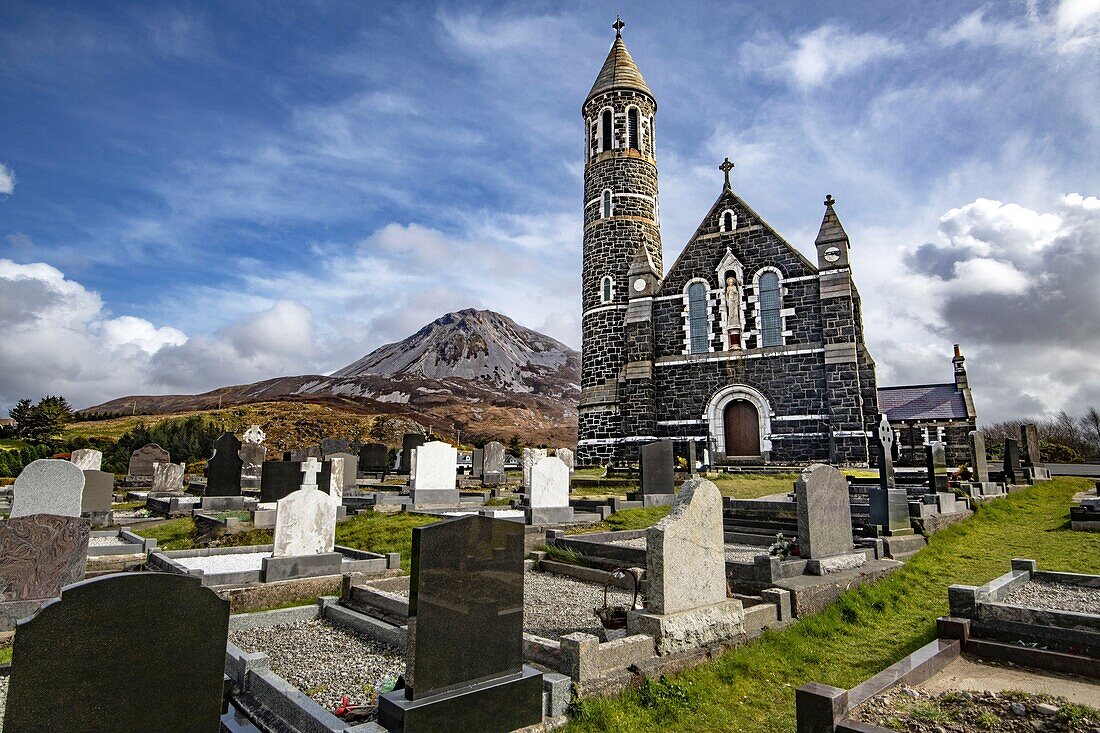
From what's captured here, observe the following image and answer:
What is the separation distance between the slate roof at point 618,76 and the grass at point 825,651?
2525 centimetres

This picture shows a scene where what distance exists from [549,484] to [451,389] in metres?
120

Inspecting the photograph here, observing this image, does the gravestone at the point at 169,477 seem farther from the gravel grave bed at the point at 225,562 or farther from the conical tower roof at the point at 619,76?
the conical tower roof at the point at 619,76

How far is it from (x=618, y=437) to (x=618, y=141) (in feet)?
45.8

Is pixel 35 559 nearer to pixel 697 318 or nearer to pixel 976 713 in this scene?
pixel 976 713

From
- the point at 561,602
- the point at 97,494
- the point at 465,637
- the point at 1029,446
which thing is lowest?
the point at 561,602

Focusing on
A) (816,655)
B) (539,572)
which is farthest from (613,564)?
(816,655)

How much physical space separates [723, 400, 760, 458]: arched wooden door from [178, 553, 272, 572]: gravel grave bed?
59.0 ft

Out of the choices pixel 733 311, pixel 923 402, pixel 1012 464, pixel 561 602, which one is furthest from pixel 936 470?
pixel 923 402

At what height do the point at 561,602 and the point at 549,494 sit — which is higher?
the point at 549,494

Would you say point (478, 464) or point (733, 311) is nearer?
point (478, 464)

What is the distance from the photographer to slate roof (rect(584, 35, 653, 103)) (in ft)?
96.2

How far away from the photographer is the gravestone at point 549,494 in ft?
38.8

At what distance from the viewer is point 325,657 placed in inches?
222

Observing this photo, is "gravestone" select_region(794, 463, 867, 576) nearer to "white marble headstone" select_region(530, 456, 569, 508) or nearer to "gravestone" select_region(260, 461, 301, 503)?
"white marble headstone" select_region(530, 456, 569, 508)
